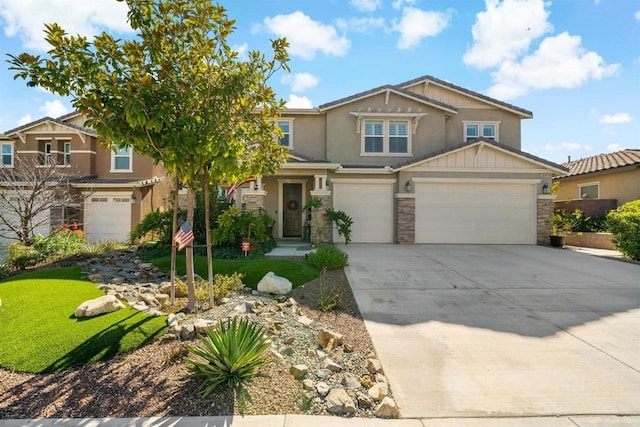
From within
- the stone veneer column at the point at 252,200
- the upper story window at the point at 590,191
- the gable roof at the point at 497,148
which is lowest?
the stone veneer column at the point at 252,200

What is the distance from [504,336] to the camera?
4.38 meters

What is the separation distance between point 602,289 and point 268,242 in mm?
8935

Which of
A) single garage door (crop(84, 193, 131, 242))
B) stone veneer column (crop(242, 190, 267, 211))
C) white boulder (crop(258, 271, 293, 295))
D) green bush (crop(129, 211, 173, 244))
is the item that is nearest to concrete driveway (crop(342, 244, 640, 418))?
white boulder (crop(258, 271, 293, 295))

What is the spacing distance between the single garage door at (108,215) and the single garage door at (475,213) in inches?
535

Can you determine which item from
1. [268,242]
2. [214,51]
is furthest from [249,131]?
[268,242]

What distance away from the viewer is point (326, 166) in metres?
12.1

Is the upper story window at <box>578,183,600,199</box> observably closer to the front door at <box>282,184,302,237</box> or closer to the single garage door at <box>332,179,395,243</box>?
the single garage door at <box>332,179,395,243</box>

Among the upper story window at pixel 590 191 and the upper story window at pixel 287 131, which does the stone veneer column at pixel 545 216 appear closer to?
the upper story window at pixel 590 191

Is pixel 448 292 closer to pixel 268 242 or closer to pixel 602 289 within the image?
pixel 602 289

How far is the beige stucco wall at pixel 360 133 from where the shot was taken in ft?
46.3

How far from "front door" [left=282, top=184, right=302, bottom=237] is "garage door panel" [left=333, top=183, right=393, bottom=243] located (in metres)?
1.89

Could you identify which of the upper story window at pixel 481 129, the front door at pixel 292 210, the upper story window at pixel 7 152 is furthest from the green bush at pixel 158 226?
the upper story window at pixel 481 129

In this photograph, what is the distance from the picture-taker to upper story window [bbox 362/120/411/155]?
14211 mm

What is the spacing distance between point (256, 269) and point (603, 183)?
59.8 feet
